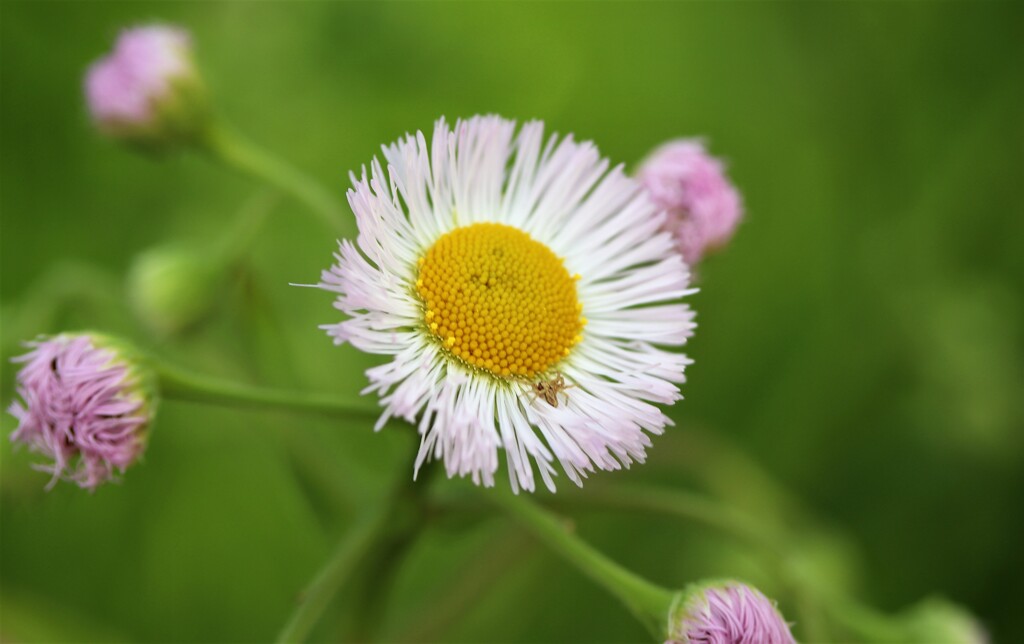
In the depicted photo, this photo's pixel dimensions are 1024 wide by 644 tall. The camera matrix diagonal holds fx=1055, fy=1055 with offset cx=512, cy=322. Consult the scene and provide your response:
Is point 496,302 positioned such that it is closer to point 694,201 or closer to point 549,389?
point 549,389

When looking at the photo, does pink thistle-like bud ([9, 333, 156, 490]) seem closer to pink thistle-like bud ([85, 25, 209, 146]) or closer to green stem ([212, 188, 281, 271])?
green stem ([212, 188, 281, 271])

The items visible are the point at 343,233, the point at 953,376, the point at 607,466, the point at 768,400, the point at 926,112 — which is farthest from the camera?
the point at 926,112

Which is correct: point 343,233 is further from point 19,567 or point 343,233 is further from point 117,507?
point 19,567

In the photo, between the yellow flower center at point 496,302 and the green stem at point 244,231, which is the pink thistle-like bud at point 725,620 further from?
the green stem at point 244,231

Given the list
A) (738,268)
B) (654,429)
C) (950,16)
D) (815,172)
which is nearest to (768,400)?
(738,268)

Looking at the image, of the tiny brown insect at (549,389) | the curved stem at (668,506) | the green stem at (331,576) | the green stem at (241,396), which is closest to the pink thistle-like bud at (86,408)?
the green stem at (241,396)

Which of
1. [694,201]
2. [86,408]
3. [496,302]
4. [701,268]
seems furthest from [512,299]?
[701,268]

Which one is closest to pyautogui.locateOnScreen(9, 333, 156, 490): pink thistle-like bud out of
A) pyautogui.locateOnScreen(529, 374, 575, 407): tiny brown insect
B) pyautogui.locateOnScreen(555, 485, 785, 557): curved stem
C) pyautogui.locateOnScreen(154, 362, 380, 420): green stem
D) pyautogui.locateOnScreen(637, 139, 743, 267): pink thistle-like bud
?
pyautogui.locateOnScreen(154, 362, 380, 420): green stem
